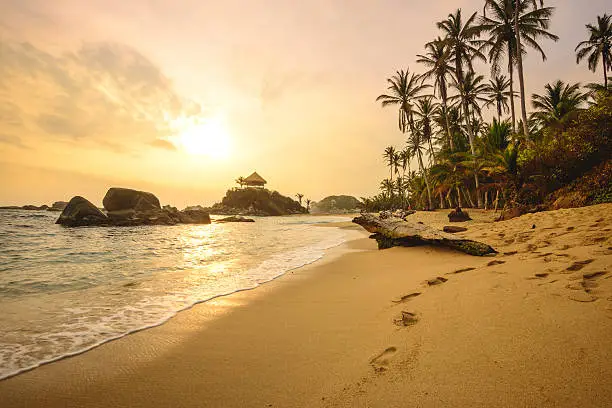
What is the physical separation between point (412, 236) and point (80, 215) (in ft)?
93.2

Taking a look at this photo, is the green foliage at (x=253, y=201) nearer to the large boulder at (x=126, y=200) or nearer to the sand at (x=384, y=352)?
the large boulder at (x=126, y=200)

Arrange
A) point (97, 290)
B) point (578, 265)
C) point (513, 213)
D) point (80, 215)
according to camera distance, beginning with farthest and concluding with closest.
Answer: point (80, 215) < point (513, 213) < point (97, 290) < point (578, 265)

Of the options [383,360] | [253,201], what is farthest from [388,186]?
[383,360]

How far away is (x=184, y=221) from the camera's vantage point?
33125mm

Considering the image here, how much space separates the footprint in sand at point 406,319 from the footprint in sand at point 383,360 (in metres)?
0.55

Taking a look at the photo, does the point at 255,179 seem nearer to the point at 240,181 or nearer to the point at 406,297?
the point at 240,181

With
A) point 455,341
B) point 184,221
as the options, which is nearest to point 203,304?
point 455,341

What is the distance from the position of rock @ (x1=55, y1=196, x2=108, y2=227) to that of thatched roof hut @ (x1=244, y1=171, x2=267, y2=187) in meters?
62.0

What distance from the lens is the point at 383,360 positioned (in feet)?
6.69

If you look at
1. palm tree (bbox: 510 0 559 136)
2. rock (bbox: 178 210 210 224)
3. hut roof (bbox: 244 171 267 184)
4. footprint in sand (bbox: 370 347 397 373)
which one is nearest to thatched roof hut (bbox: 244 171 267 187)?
hut roof (bbox: 244 171 267 184)

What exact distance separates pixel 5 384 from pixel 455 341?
3507mm

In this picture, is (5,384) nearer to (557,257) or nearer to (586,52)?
(557,257)

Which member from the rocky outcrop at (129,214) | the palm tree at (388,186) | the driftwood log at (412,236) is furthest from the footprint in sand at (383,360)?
the palm tree at (388,186)

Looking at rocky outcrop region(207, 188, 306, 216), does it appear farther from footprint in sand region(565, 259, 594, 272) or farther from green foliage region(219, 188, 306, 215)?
footprint in sand region(565, 259, 594, 272)
